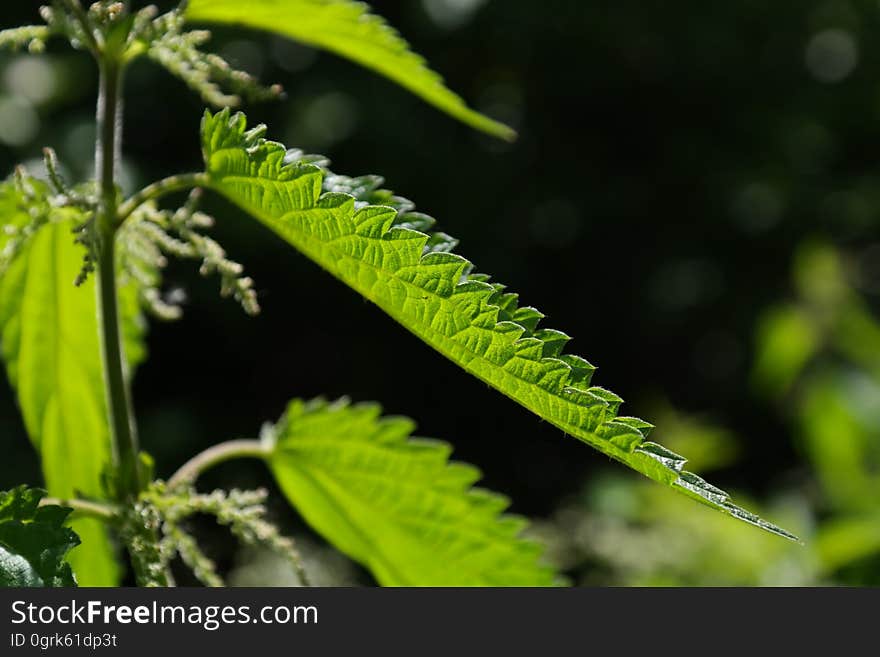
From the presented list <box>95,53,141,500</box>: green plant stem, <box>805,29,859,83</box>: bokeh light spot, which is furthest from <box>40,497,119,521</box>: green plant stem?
<box>805,29,859,83</box>: bokeh light spot

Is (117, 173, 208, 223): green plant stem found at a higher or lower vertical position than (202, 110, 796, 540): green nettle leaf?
higher

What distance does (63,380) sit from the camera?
1.08 meters

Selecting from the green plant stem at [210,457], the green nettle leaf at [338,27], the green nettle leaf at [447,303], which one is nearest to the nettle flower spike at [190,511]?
the green plant stem at [210,457]

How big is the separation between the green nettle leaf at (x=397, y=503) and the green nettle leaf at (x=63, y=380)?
7.1 inches

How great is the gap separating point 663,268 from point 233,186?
4.79 meters

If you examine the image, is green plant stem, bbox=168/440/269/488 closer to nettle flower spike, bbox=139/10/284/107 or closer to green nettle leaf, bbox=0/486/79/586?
green nettle leaf, bbox=0/486/79/586

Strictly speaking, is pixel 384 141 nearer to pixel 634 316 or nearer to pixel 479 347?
pixel 634 316

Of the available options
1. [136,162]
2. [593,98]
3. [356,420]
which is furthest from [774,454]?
[356,420]

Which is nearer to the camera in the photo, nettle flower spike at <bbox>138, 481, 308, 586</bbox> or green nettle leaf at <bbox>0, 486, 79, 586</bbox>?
green nettle leaf at <bbox>0, 486, 79, 586</bbox>

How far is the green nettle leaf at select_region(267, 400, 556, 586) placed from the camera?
39.6 inches

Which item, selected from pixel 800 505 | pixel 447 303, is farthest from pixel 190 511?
pixel 800 505

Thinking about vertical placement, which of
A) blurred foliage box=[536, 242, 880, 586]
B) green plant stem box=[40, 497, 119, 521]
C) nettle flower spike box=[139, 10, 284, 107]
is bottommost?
green plant stem box=[40, 497, 119, 521]

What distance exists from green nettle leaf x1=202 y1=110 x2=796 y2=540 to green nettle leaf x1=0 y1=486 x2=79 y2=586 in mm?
243

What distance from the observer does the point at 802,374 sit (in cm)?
349
